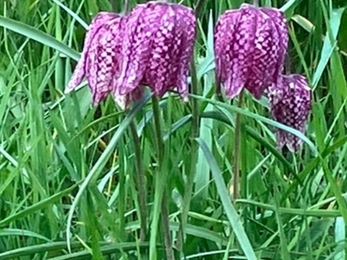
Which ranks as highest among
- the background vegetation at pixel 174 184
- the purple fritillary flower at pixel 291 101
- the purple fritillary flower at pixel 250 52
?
the purple fritillary flower at pixel 250 52

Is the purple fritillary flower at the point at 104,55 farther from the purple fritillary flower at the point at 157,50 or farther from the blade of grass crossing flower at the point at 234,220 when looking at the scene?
the blade of grass crossing flower at the point at 234,220

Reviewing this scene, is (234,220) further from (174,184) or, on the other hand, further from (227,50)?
(174,184)

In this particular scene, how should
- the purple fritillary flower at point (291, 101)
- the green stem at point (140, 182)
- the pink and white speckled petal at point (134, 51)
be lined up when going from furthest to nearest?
1. the purple fritillary flower at point (291, 101)
2. the green stem at point (140, 182)
3. the pink and white speckled petal at point (134, 51)

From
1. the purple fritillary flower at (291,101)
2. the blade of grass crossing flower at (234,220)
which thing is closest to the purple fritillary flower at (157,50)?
the blade of grass crossing flower at (234,220)

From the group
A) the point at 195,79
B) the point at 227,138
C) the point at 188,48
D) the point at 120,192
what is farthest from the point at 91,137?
the point at 188,48

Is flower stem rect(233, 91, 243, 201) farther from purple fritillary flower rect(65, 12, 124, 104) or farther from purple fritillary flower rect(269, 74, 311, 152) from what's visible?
purple fritillary flower rect(65, 12, 124, 104)

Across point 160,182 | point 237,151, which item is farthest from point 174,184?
point 160,182

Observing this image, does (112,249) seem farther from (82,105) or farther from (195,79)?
(82,105)
